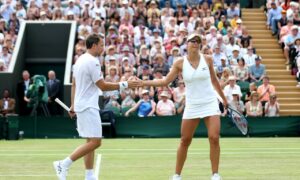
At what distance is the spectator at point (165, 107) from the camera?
88.0ft

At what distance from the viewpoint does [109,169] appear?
15.9m

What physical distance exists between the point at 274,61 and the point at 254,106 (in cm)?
472

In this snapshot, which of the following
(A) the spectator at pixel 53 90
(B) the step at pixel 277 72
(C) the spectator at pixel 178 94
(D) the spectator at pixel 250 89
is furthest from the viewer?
(B) the step at pixel 277 72

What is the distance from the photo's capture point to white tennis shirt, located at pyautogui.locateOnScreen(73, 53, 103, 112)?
1278cm

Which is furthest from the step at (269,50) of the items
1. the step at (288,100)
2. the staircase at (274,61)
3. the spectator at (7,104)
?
the spectator at (7,104)

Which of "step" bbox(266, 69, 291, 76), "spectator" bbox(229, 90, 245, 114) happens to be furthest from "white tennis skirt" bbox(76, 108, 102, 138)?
"step" bbox(266, 69, 291, 76)

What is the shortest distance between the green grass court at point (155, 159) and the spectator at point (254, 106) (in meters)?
2.29

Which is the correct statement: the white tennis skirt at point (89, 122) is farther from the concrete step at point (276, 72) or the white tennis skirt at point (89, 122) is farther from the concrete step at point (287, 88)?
the concrete step at point (276, 72)

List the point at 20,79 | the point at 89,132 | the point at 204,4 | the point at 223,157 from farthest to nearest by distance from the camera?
1. the point at 204,4
2. the point at 20,79
3. the point at 223,157
4. the point at 89,132

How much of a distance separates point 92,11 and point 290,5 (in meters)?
7.17

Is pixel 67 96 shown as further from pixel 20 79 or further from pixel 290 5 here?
pixel 290 5

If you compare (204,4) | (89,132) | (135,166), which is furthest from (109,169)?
(204,4)

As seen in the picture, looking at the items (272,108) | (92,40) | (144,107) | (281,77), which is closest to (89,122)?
(92,40)

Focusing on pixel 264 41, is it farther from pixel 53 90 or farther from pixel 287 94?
pixel 53 90
